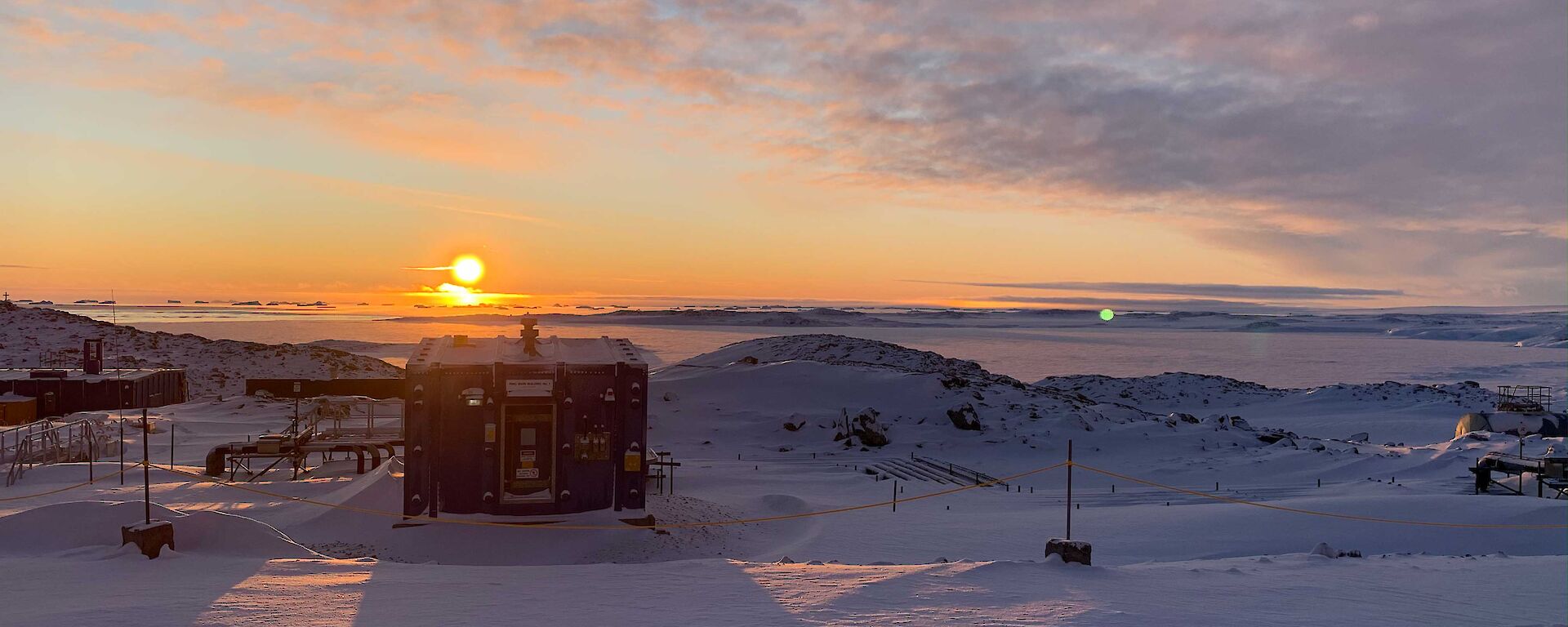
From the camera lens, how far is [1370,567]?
15125mm

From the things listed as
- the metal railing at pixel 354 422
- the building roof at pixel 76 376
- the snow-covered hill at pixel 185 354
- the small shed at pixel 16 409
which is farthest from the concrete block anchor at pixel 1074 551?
the snow-covered hill at pixel 185 354

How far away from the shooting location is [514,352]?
68.5ft

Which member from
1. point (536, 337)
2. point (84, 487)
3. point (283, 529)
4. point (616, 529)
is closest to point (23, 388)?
point (84, 487)

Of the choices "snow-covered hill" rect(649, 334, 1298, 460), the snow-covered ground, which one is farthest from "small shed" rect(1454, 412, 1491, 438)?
"snow-covered hill" rect(649, 334, 1298, 460)

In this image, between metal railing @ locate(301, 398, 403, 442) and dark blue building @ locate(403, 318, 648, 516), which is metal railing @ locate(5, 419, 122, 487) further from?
dark blue building @ locate(403, 318, 648, 516)

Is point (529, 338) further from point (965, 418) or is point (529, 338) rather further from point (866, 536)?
point (965, 418)

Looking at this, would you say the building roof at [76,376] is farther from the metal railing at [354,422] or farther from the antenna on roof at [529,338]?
the antenna on roof at [529,338]

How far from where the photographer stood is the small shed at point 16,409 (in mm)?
37625

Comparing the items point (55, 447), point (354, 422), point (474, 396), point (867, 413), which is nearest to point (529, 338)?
point (474, 396)

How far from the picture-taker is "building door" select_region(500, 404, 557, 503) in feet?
65.1

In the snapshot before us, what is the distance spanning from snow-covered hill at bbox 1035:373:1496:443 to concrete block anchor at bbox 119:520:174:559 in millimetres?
49457

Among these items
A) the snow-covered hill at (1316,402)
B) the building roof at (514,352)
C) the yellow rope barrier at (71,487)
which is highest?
the building roof at (514,352)

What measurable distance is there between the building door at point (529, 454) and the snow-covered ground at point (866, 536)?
3.48 ft

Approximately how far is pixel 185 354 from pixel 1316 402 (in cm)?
7944
